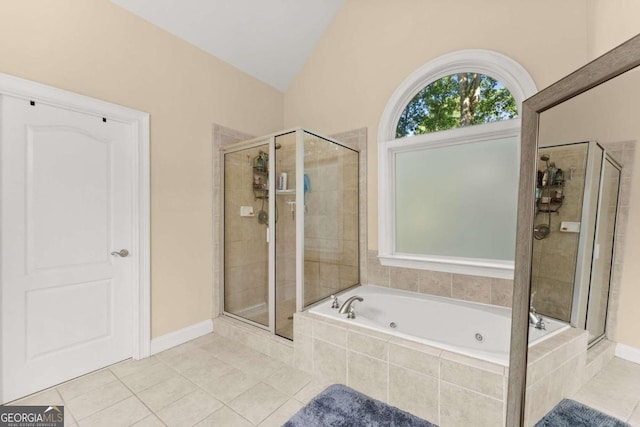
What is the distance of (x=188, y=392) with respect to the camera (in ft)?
6.11

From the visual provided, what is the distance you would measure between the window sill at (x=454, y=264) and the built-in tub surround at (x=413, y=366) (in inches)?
10.8

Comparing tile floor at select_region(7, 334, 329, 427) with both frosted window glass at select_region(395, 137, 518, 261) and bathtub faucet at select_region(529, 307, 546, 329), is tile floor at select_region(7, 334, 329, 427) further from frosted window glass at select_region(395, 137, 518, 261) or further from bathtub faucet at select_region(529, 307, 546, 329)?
frosted window glass at select_region(395, 137, 518, 261)

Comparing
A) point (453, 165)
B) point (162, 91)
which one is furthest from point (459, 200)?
point (162, 91)

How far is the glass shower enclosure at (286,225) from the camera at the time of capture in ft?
8.03

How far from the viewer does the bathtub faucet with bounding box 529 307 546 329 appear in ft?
3.66

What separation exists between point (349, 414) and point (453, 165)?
2111 mm

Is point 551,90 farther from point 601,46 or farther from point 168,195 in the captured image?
point 168,195

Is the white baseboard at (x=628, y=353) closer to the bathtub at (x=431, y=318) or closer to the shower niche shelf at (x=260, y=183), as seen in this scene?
the bathtub at (x=431, y=318)

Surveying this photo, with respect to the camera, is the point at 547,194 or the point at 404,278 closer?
the point at 547,194

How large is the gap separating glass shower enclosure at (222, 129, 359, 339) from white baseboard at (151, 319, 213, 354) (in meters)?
0.25

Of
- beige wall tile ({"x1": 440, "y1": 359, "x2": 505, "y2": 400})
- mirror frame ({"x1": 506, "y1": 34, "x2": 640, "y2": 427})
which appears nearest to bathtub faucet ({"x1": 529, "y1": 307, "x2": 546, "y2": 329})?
mirror frame ({"x1": 506, "y1": 34, "x2": 640, "y2": 427})

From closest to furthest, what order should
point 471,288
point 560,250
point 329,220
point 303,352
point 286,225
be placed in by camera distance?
point 560,250 < point 303,352 < point 471,288 < point 286,225 < point 329,220

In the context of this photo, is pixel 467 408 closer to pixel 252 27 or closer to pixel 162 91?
pixel 162 91

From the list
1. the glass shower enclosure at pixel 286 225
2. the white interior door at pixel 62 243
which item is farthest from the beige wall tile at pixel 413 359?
the white interior door at pixel 62 243
